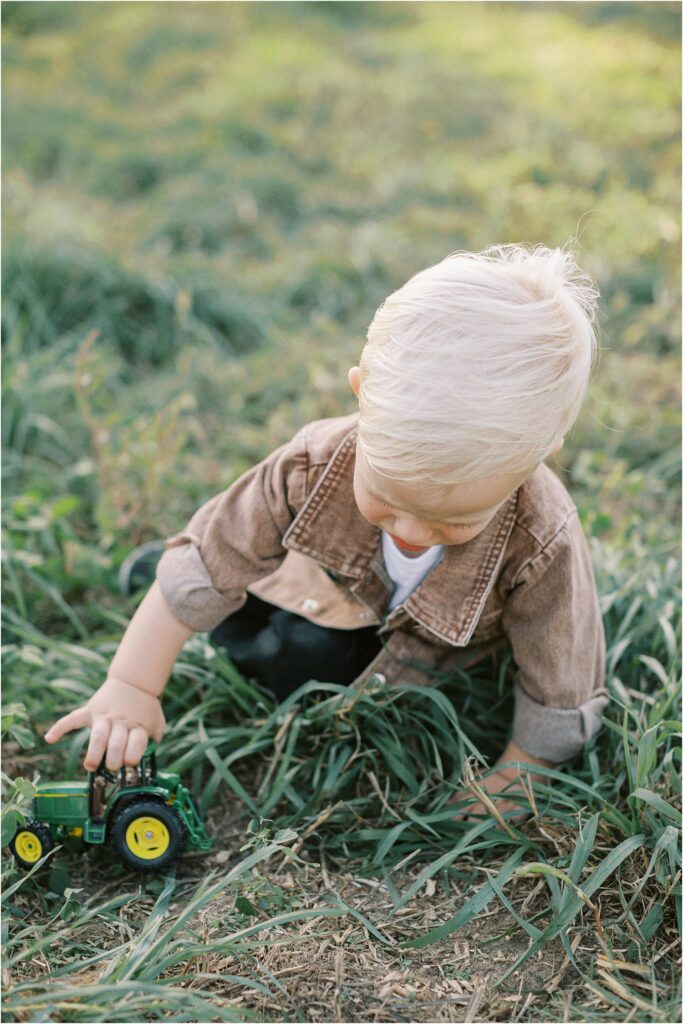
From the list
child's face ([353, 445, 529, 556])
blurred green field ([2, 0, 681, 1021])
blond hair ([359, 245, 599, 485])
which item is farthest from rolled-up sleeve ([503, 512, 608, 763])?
blond hair ([359, 245, 599, 485])

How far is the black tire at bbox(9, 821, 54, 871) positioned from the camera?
1934 mm

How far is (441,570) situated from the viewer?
2.11 meters

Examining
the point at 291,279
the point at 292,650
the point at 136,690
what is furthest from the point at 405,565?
the point at 291,279

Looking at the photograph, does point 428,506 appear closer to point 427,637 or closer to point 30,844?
point 427,637

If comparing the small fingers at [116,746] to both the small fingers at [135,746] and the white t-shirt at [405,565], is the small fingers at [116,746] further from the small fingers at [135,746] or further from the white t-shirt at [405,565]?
the white t-shirt at [405,565]

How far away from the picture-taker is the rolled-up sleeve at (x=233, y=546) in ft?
6.96

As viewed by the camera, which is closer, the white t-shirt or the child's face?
the child's face

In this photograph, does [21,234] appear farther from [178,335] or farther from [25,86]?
[25,86]

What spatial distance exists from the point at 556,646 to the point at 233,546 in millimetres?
699

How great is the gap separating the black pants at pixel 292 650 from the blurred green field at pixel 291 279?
Answer: 129 millimetres

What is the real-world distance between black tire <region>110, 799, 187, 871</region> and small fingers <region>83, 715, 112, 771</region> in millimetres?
118

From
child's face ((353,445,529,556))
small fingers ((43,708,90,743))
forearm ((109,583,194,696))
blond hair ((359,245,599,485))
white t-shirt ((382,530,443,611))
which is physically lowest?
small fingers ((43,708,90,743))

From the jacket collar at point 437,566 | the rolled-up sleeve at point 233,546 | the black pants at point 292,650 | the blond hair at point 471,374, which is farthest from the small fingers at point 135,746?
the blond hair at point 471,374

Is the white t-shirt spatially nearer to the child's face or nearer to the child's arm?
the child's face
